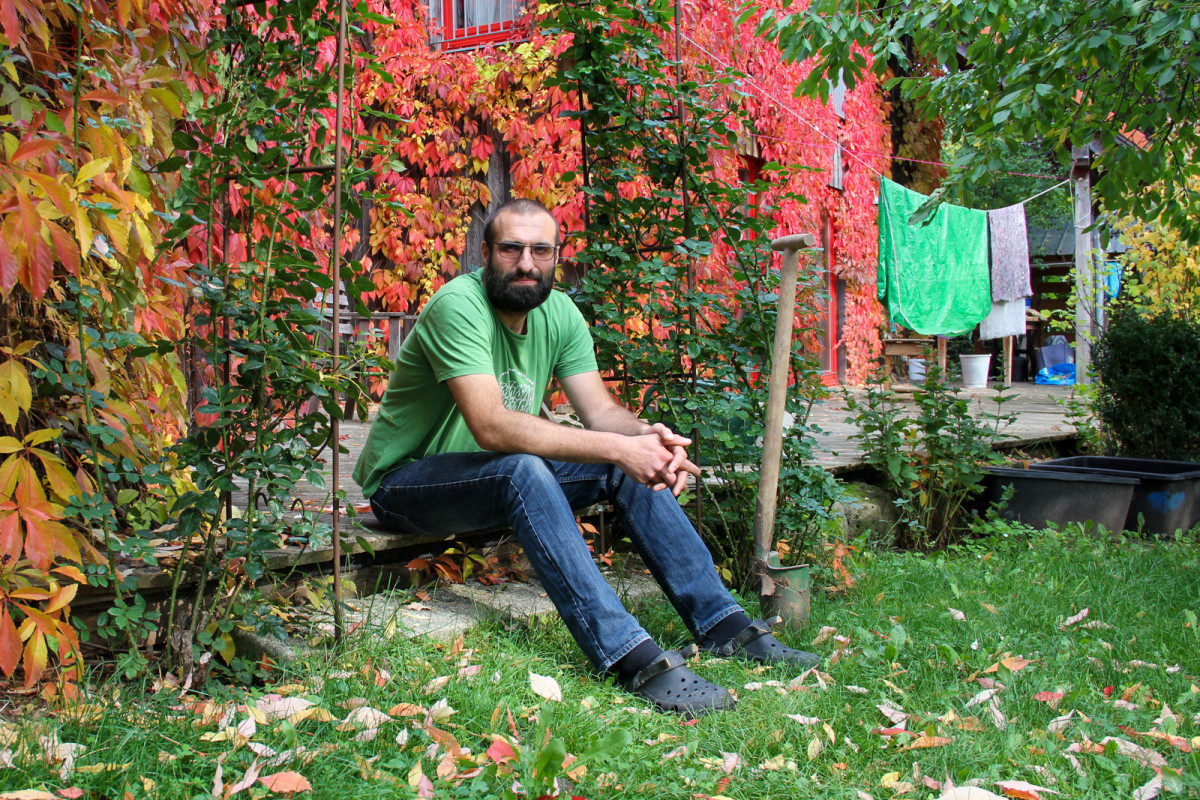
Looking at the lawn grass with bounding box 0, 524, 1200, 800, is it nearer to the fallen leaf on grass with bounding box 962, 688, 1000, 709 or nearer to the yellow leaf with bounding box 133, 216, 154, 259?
the fallen leaf on grass with bounding box 962, 688, 1000, 709

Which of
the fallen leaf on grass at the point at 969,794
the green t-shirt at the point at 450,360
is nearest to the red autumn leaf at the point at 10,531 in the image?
the green t-shirt at the point at 450,360

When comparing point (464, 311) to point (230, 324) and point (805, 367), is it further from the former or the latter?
point (805, 367)

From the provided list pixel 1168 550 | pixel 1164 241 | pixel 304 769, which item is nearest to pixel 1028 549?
pixel 1168 550

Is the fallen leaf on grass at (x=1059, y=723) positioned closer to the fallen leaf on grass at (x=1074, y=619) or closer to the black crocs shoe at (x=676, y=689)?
the black crocs shoe at (x=676, y=689)

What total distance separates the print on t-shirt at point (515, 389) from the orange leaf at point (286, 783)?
132 centimetres

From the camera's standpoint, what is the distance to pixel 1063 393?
1154 cm

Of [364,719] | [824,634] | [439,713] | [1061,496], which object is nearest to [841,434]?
[1061,496]

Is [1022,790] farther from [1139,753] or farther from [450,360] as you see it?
[450,360]

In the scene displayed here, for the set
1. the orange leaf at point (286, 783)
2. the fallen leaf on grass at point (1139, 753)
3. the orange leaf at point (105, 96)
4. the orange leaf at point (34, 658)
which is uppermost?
the orange leaf at point (105, 96)

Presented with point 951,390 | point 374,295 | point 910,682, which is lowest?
point 910,682

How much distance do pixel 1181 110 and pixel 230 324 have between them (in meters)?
3.36

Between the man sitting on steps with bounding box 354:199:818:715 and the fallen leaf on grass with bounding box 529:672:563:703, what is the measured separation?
160 millimetres

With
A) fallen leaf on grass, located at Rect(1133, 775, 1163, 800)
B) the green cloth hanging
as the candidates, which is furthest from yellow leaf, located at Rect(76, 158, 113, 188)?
the green cloth hanging

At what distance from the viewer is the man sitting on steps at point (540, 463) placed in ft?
7.11
